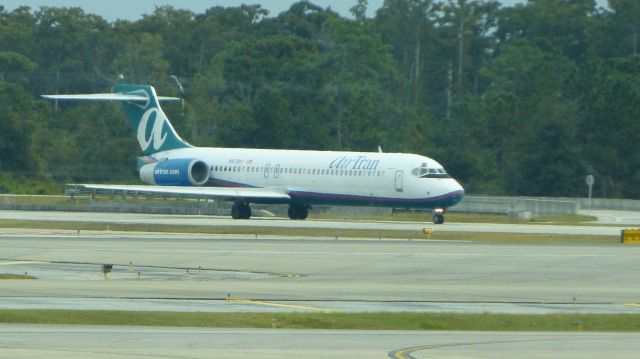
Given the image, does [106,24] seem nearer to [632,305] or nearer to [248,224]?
[248,224]

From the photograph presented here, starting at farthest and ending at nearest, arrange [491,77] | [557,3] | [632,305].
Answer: [557,3], [491,77], [632,305]

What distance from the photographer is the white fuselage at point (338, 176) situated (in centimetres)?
5778

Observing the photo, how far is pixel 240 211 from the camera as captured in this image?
61.8m

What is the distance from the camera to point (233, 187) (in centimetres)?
6438

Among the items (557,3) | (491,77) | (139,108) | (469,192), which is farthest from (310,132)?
(557,3)

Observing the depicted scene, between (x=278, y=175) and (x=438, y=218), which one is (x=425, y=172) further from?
(x=278, y=175)

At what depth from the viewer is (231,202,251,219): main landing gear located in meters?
61.7

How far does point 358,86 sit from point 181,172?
159ft

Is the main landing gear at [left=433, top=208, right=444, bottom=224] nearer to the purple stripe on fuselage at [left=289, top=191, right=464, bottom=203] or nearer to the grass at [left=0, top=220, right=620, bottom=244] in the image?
the purple stripe on fuselage at [left=289, top=191, right=464, bottom=203]

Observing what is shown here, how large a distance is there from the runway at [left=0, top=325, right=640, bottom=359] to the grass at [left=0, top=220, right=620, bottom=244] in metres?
25.4

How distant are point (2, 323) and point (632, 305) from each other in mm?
11898

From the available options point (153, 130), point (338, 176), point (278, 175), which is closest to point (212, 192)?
point (278, 175)

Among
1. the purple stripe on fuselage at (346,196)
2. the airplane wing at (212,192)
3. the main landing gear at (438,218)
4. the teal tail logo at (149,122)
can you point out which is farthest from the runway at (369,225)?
the teal tail logo at (149,122)

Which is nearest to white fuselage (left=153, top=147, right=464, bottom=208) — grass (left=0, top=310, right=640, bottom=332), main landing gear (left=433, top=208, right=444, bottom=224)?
main landing gear (left=433, top=208, right=444, bottom=224)
